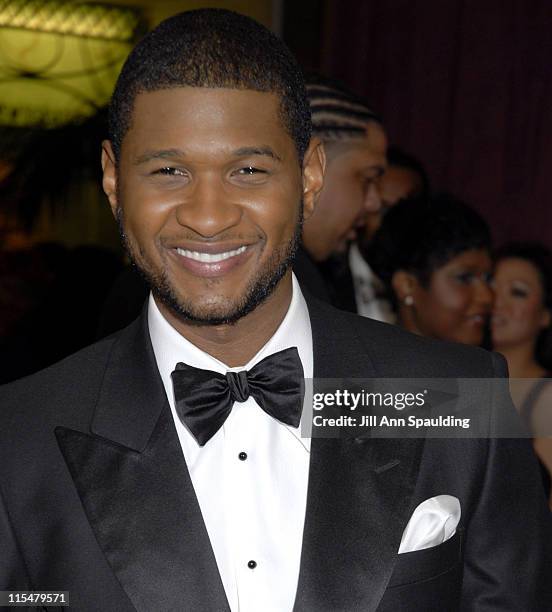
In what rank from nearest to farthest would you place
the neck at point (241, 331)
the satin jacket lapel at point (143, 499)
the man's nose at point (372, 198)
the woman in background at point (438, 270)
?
the satin jacket lapel at point (143, 499), the neck at point (241, 331), the man's nose at point (372, 198), the woman in background at point (438, 270)

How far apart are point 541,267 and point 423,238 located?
2.54ft

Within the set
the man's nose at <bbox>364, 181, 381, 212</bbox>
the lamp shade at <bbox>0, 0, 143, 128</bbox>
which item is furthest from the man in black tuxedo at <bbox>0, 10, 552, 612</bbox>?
the lamp shade at <bbox>0, 0, 143, 128</bbox>

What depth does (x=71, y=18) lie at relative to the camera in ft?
17.9

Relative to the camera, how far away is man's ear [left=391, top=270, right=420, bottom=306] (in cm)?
307

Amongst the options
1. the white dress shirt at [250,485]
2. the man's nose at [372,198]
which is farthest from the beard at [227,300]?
the man's nose at [372,198]

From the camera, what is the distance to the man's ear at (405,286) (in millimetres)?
3069

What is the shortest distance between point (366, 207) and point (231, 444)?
1.46m

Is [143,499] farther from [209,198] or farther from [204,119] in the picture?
[204,119]

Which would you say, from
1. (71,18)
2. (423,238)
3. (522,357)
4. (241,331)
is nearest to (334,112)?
(423,238)

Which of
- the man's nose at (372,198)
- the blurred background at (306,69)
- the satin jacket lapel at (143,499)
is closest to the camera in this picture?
the satin jacket lapel at (143,499)

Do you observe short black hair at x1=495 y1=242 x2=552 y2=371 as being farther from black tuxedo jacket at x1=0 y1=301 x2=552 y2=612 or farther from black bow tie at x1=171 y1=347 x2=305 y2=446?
black bow tie at x1=171 y1=347 x2=305 y2=446

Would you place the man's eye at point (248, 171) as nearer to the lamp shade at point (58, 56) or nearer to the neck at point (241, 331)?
the neck at point (241, 331)

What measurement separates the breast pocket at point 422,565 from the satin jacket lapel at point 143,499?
0.82 ft

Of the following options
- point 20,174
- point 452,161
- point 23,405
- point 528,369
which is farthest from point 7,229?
point 23,405
